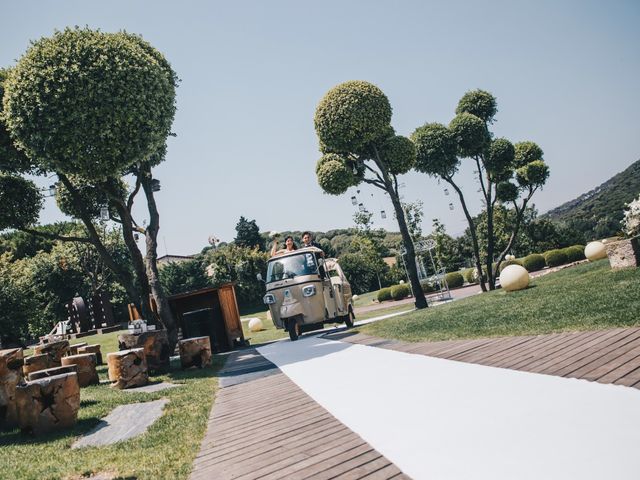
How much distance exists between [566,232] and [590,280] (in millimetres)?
29577

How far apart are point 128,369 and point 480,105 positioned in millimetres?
16998

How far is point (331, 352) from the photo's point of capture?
350 inches

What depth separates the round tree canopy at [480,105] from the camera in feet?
61.3

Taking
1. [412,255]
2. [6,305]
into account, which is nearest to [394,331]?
[412,255]

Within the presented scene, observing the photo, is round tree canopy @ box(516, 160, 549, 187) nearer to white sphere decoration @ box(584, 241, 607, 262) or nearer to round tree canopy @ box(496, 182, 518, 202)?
round tree canopy @ box(496, 182, 518, 202)

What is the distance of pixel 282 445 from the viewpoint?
3.71 m

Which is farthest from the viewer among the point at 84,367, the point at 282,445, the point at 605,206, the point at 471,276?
the point at 605,206

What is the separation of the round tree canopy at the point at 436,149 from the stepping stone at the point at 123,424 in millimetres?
14465

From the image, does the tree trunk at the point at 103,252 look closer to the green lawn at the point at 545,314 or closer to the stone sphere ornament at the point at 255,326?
the green lawn at the point at 545,314

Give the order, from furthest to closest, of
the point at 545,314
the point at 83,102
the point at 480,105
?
the point at 480,105, the point at 83,102, the point at 545,314

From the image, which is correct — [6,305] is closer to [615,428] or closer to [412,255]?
[412,255]

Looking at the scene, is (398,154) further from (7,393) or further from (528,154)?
(7,393)

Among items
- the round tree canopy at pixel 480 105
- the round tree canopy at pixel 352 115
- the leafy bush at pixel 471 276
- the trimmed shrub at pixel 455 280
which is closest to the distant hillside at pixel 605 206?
the leafy bush at pixel 471 276

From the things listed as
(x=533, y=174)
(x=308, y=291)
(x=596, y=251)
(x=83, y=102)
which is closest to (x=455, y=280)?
(x=533, y=174)
